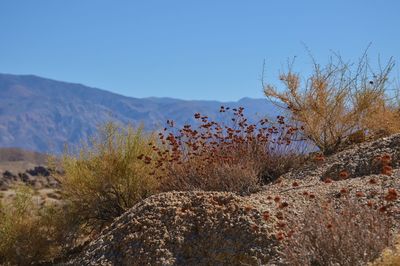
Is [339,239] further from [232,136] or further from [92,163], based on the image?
[92,163]

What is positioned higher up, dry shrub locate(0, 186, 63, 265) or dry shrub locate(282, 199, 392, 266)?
dry shrub locate(282, 199, 392, 266)

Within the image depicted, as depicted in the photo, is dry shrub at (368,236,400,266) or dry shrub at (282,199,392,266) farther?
dry shrub at (282,199,392,266)

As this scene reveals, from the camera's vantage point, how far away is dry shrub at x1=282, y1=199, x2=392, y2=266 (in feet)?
14.4

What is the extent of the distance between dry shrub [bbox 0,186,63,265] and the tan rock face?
2.50 metres

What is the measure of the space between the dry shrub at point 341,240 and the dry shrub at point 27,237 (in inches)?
195

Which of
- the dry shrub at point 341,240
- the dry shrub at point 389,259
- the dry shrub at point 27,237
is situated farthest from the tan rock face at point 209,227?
the dry shrub at point 27,237

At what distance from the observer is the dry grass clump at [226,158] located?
8.18 meters

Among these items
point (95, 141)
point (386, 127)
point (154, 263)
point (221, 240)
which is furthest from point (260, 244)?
point (386, 127)

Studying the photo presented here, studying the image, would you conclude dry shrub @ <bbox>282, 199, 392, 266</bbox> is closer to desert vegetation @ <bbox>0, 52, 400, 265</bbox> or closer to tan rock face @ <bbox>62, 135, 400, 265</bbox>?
tan rock face @ <bbox>62, 135, 400, 265</bbox>

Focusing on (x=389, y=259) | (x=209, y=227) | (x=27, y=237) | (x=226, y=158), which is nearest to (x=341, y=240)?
(x=389, y=259)

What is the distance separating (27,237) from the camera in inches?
342

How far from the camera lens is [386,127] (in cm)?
1128

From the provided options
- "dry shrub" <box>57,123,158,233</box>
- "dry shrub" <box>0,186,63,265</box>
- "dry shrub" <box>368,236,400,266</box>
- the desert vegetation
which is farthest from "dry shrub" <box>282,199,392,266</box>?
"dry shrub" <box>0,186,63,265</box>

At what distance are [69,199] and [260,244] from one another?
16.4 ft
